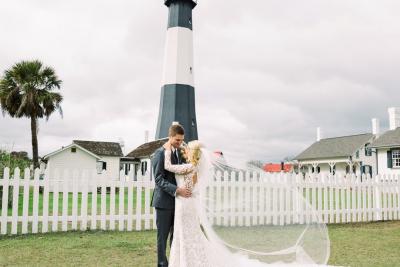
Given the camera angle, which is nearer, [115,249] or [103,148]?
[115,249]

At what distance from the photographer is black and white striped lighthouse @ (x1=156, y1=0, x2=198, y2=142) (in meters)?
23.1

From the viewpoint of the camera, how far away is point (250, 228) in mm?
5707

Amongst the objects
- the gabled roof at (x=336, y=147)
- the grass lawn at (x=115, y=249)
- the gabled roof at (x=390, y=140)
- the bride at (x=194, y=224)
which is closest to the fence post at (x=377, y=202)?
the grass lawn at (x=115, y=249)

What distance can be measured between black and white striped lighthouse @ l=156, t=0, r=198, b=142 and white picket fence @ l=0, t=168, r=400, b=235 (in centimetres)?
1256

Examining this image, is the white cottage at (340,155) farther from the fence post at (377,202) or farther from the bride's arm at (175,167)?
the bride's arm at (175,167)

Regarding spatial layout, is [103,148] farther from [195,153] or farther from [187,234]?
[187,234]

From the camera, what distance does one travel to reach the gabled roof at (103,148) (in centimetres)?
3386

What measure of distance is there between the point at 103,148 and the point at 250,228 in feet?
99.6

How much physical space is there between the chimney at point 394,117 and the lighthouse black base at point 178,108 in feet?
65.8

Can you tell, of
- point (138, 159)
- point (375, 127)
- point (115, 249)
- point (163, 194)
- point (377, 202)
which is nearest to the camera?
point (163, 194)

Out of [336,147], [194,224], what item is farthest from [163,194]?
[336,147]

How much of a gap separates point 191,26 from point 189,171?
20.7 meters

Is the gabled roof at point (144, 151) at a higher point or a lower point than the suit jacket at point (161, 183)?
higher

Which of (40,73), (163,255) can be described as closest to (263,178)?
(163,255)
